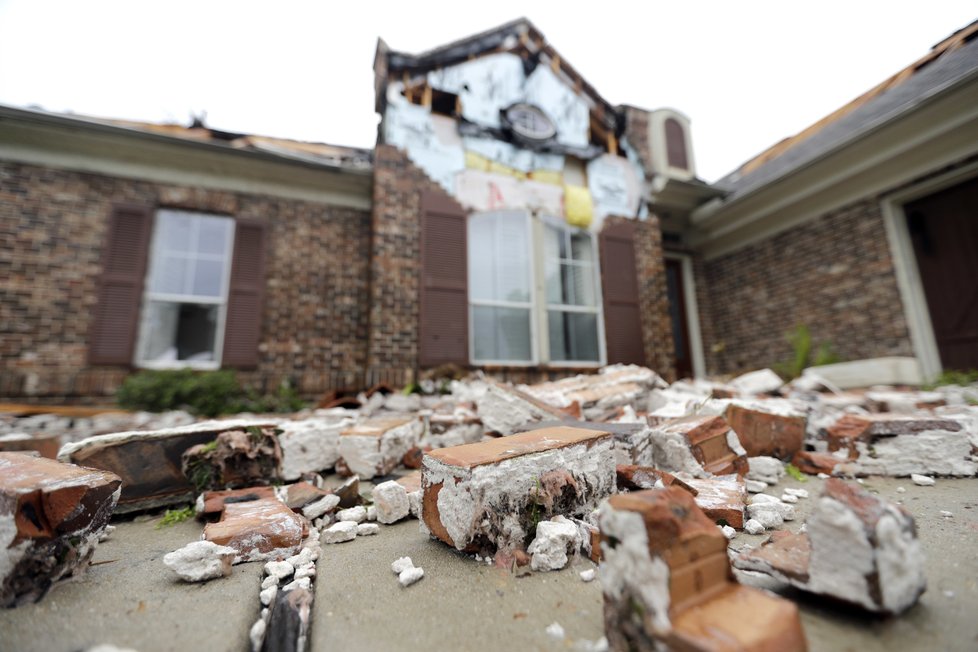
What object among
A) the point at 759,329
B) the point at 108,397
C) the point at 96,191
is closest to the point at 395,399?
the point at 108,397

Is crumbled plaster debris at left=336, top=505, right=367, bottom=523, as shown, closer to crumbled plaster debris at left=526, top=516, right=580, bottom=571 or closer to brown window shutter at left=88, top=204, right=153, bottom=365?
crumbled plaster debris at left=526, top=516, right=580, bottom=571

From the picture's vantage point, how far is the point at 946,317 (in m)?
5.25

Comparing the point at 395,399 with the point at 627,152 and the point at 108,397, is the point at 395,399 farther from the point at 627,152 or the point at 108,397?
the point at 627,152

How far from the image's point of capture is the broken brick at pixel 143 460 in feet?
6.43

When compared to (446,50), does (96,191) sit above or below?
below

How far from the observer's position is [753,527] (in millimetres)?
1515

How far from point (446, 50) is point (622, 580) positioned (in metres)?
6.84

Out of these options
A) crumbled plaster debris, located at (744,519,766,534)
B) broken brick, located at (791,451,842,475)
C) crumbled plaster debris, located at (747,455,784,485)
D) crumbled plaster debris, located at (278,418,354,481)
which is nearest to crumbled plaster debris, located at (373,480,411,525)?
crumbled plaster debris, located at (278,418,354,481)

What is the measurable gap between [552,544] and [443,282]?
4.44 metres

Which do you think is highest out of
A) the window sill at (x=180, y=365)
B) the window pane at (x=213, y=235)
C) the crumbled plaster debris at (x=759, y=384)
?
the window pane at (x=213, y=235)

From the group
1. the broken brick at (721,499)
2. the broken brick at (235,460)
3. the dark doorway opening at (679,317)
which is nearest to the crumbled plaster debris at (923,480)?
the broken brick at (721,499)

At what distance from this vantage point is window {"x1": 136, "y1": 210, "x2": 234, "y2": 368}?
16.4 feet

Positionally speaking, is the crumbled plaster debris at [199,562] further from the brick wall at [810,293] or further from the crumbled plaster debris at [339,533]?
the brick wall at [810,293]

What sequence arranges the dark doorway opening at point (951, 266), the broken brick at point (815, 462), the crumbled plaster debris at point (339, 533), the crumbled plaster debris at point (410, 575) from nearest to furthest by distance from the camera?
the crumbled plaster debris at point (410, 575) < the crumbled plaster debris at point (339, 533) < the broken brick at point (815, 462) < the dark doorway opening at point (951, 266)
